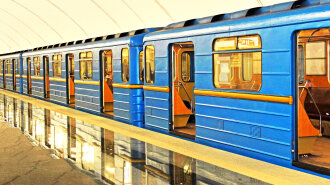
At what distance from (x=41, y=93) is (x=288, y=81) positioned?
54.1 ft

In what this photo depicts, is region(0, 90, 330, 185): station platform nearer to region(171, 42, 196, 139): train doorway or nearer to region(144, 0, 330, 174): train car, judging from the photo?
region(144, 0, 330, 174): train car

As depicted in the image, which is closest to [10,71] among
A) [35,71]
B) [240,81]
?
[35,71]

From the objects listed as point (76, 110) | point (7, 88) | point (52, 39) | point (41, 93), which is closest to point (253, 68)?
point (76, 110)

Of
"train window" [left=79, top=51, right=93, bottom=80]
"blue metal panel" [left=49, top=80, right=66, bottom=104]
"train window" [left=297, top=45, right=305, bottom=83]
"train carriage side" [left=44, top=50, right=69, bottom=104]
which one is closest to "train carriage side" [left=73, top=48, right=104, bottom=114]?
"train window" [left=79, top=51, right=93, bottom=80]

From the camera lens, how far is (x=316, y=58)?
377 inches

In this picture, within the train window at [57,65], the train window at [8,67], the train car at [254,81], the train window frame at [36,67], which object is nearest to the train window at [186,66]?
the train car at [254,81]

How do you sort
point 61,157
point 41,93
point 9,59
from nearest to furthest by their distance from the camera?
point 61,157 < point 41,93 < point 9,59

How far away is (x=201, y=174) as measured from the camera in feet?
20.4

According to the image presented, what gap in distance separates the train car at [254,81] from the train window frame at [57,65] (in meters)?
8.34

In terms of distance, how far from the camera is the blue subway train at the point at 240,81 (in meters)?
6.39

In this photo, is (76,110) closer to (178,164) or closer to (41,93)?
(41,93)

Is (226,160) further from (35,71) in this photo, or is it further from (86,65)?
(35,71)

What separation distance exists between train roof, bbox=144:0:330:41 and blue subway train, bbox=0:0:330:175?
0.05ft

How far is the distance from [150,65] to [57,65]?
28.0ft
